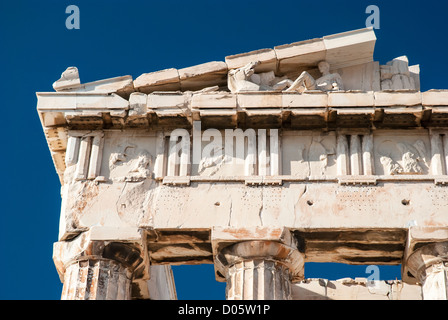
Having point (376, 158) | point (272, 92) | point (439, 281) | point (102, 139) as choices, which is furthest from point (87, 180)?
point (439, 281)

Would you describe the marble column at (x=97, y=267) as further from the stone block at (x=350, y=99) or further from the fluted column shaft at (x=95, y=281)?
the stone block at (x=350, y=99)

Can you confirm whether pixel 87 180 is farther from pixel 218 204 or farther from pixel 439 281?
pixel 439 281

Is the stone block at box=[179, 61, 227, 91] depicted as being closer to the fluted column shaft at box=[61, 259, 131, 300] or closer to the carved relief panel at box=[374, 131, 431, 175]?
the carved relief panel at box=[374, 131, 431, 175]

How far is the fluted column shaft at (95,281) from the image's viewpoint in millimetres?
18344

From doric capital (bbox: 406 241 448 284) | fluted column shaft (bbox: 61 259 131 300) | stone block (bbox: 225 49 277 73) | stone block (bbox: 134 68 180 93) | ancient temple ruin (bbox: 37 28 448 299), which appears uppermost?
stone block (bbox: 225 49 277 73)

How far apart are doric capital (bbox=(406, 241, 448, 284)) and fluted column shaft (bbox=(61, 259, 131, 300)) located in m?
5.48

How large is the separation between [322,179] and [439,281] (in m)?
2.92

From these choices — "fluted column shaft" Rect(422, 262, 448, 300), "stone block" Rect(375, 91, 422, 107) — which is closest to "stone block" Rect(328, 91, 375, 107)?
"stone block" Rect(375, 91, 422, 107)

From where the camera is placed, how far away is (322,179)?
19344mm

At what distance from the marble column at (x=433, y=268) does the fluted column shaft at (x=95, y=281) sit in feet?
18.2

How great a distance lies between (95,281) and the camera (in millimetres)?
18500

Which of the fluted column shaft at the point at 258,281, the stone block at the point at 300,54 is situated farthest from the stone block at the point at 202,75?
the fluted column shaft at the point at 258,281

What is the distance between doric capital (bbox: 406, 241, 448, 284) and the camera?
18594mm
